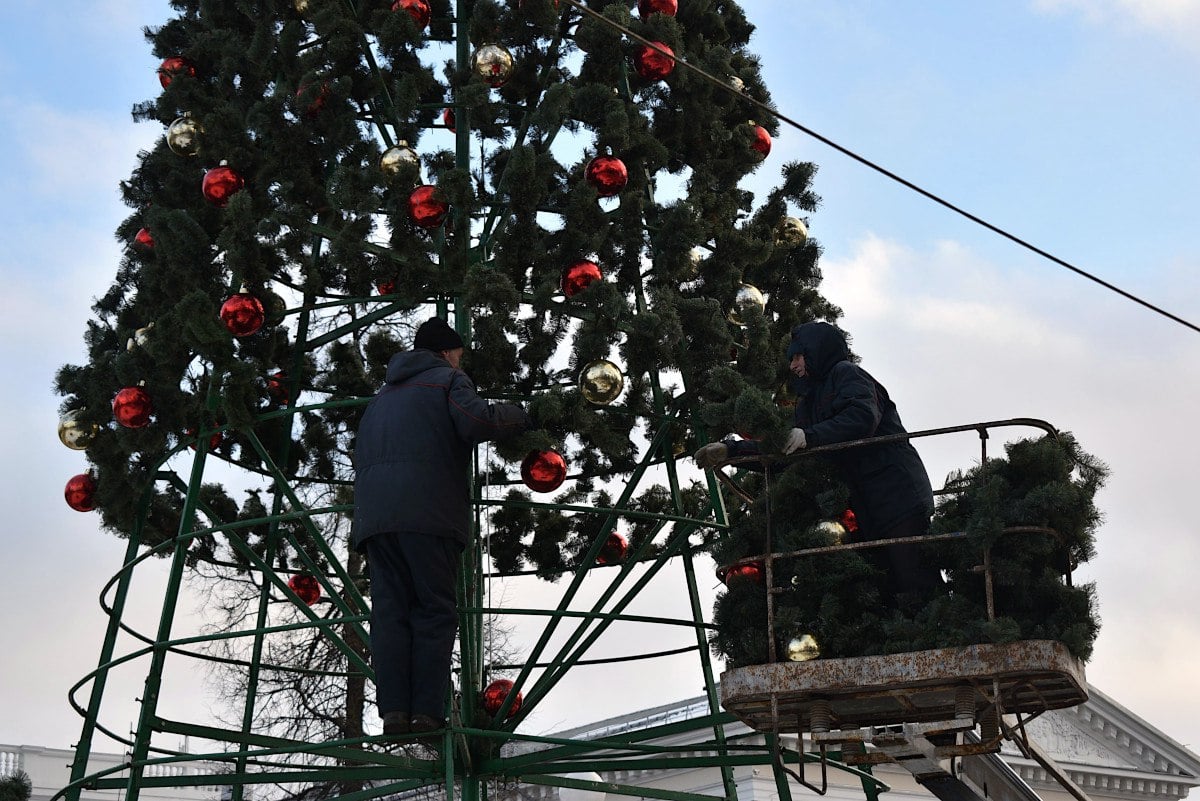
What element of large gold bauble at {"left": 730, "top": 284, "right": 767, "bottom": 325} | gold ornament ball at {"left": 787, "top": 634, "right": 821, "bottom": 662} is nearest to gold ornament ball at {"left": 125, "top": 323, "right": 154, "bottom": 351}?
large gold bauble at {"left": 730, "top": 284, "right": 767, "bottom": 325}

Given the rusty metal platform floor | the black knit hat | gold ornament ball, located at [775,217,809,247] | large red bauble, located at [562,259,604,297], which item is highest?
gold ornament ball, located at [775,217,809,247]

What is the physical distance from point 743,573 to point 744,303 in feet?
8.42

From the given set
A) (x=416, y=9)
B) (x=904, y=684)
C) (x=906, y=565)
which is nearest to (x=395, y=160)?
(x=416, y=9)

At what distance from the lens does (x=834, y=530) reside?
813 centimetres

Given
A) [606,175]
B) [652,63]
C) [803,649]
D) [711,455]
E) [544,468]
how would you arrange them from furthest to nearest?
1. [652,63]
2. [606,175]
3. [544,468]
4. [711,455]
5. [803,649]

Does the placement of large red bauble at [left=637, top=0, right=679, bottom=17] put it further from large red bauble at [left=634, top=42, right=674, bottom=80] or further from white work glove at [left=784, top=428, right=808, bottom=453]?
white work glove at [left=784, top=428, right=808, bottom=453]

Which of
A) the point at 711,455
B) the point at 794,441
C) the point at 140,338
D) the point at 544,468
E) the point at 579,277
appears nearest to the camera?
the point at 794,441

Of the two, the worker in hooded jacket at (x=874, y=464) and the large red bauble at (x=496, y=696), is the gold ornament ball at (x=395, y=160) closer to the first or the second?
the worker in hooded jacket at (x=874, y=464)

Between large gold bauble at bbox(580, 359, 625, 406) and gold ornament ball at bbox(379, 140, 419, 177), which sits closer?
large gold bauble at bbox(580, 359, 625, 406)

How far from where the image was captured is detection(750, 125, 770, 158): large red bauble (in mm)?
11310

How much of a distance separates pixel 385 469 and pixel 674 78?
144 inches

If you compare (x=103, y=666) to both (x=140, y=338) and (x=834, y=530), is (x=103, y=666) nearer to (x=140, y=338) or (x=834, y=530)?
(x=140, y=338)

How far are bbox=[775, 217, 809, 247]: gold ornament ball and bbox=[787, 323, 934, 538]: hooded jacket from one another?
2.62 m

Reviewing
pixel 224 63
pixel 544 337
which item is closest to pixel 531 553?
pixel 544 337
